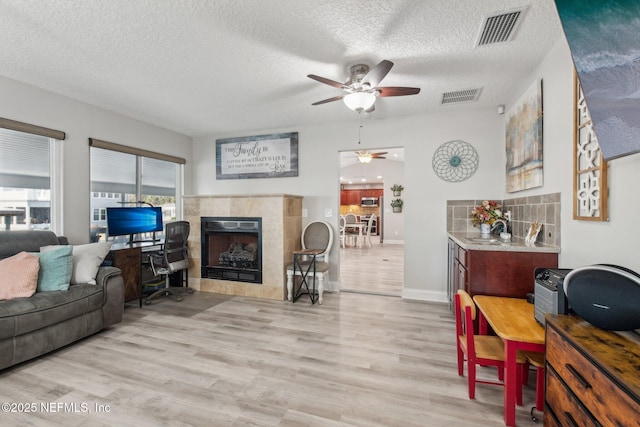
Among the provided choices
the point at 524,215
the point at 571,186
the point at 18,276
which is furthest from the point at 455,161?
the point at 18,276

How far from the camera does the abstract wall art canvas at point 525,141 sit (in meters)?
2.50

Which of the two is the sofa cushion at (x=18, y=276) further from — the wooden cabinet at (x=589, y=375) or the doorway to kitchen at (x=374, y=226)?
the wooden cabinet at (x=589, y=375)

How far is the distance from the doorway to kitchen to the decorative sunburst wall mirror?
4.66ft

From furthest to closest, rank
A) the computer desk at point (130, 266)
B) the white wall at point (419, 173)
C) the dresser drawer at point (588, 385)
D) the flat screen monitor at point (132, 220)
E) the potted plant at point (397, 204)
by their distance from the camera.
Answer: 1. the potted plant at point (397, 204)
2. the white wall at point (419, 173)
3. the flat screen monitor at point (132, 220)
4. the computer desk at point (130, 266)
5. the dresser drawer at point (588, 385)

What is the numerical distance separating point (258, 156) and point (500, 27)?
3.60 meters

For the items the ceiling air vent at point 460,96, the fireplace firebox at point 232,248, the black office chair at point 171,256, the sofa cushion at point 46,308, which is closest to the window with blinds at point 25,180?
the sofa cushion at point 46,308

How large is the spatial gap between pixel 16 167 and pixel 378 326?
4.26 metres

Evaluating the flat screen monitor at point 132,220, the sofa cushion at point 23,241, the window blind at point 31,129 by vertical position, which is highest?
the window blind at point 31,129

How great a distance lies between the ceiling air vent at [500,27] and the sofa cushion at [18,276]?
13.6 feet

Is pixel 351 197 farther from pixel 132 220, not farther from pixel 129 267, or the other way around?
pixel 129 267

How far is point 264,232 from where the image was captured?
407cm

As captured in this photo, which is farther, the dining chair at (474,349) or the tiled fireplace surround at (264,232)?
the tiled fireplace surround at (264,232)

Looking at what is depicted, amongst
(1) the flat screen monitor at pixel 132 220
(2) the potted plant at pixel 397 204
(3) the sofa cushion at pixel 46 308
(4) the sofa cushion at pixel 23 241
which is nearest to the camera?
(3) the sofa cushion at pixel 46 308

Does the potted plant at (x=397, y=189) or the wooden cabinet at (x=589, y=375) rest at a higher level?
the potted plant at (x=397, y=189)
